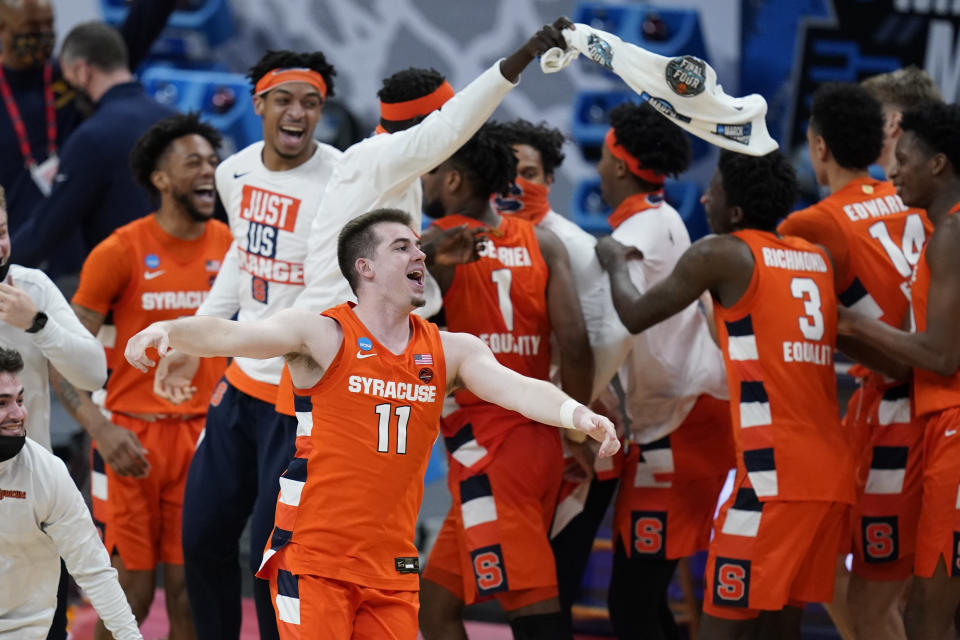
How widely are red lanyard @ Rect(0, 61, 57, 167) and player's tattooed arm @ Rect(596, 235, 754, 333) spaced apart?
12.0 feet

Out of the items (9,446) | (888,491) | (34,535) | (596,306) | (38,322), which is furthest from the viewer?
(596,306)

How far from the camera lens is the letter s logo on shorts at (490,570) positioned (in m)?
4.86

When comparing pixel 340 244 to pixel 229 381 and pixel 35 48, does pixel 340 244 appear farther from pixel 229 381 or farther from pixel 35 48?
pixel 35 48

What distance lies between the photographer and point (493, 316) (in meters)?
5.05

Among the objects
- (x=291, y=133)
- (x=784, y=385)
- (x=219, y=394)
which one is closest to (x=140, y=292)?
(x=219, y=394)

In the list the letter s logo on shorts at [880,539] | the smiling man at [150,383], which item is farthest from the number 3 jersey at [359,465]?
the letter s logo on shorts at [880,539]

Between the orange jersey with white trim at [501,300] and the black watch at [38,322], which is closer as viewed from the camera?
the black watch at [38,322]

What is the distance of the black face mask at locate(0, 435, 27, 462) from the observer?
4055 millimetres

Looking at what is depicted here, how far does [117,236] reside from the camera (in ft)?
18.9

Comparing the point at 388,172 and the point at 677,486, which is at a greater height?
the point at 388,172

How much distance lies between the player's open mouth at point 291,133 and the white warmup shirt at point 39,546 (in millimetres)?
1492

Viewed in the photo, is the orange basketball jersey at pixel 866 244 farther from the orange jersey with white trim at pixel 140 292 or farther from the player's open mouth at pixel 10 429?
the player's open mouth at pixel 10 429

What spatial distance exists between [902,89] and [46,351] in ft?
12.7

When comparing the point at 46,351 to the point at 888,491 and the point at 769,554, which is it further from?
the point at 888,491
